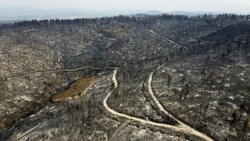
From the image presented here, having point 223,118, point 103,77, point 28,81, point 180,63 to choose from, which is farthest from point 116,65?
point 223,118

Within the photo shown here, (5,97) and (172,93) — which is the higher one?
(172,93)

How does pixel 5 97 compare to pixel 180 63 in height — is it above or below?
below

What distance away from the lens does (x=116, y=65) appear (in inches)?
7741

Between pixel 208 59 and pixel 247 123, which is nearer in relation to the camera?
pixel 247 123

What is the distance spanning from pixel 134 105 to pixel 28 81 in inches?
3503

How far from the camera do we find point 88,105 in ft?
406

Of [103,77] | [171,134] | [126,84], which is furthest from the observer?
[103,77]

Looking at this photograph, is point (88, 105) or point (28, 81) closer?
point (88, 105)

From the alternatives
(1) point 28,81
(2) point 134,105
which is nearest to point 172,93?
(2) point 134,105

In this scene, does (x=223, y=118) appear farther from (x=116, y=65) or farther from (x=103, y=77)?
(x=116, y=65)

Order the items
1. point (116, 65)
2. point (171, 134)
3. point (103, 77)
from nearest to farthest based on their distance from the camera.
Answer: point (171, 134) < point (103, 77) < point (116, 65)

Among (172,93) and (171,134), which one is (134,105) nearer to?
(172,93)

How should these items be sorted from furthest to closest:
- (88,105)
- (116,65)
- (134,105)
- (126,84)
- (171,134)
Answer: (116,65), (126,84), (88,105), (134,105), (171,134)

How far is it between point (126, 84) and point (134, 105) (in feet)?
108
